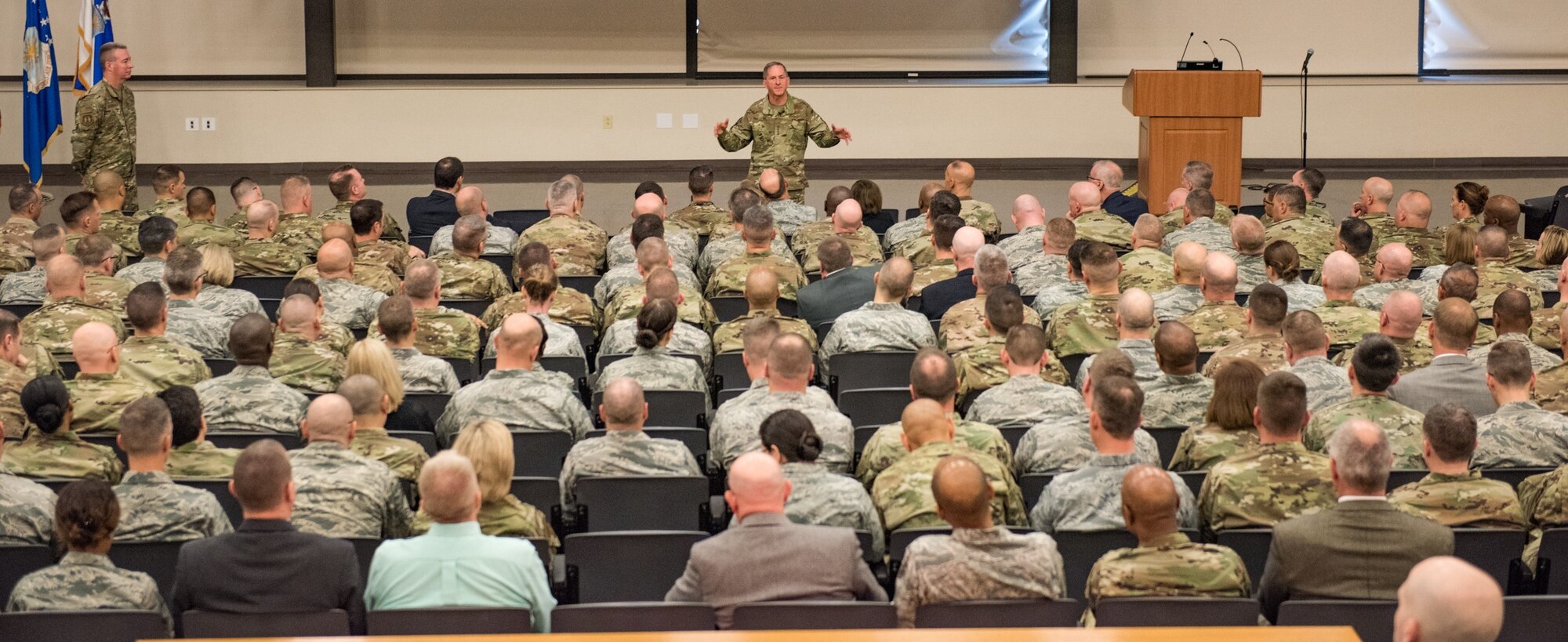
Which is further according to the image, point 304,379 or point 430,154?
point 430,154

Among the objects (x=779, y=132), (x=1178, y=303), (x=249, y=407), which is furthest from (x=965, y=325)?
(x=779, y=132)

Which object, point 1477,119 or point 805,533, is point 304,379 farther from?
point 1477,119

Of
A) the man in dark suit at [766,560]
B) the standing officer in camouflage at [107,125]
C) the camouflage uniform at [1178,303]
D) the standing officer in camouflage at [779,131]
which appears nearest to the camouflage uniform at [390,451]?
the man in dark suit at [766,560]

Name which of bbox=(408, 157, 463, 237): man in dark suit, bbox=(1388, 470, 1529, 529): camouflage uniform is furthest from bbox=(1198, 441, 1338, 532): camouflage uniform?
bbox=(408, 157, 463, 237): man in dark suit

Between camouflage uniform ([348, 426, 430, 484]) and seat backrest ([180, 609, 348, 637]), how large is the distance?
3.86 ft

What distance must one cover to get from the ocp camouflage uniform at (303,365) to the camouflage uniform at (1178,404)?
3152mm

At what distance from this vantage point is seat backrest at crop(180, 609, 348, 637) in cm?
397

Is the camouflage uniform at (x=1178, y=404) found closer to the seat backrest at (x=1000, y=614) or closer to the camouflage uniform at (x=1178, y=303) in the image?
the camouflage uniform at (x=1178, y=303)

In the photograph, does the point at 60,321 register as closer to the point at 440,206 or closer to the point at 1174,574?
the point at 440,206

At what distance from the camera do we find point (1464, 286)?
693cm

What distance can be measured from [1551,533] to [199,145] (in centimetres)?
1204

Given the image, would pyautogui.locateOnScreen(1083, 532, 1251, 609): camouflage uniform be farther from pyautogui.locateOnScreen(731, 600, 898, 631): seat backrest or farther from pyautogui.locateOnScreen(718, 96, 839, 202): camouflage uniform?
pyautogui.locateOnScreen(718, 96, 839, 202): camouflage uniform

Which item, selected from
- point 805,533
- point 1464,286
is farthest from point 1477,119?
point 805,533

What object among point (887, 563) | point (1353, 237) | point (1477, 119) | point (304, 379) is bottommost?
point (887, 563)
